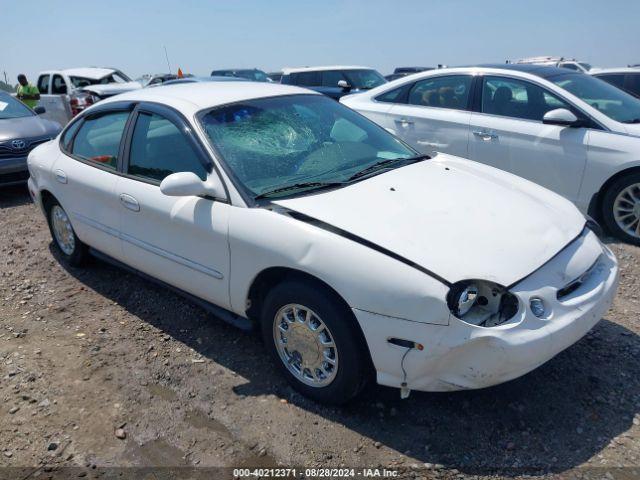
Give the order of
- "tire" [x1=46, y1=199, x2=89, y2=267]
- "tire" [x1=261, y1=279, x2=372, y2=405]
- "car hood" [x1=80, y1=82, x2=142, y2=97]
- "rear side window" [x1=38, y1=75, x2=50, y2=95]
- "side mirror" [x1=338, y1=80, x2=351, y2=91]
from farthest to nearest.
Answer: "rear side window" [x1=38, y1=75, x2=50, y2=95] < "car hood" [x1=80, y1=82, x2=142, y2=97] < "side mirror" [x1=338, y1=80, x2=351, y2=91] < "tire" [x1=46, y1=199, x2=89, y2=267] < "tire" [x1=261, y1=279, x2=372, y2=405]

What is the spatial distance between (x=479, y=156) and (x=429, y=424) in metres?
3.57

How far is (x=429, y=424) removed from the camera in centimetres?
275

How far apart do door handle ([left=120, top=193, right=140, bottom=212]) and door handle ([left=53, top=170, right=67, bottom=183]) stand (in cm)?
94

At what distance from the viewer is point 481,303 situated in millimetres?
2465

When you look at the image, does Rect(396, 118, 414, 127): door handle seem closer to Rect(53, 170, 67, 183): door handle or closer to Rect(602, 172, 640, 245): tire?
Rect(602, 172, 640, 245): tire

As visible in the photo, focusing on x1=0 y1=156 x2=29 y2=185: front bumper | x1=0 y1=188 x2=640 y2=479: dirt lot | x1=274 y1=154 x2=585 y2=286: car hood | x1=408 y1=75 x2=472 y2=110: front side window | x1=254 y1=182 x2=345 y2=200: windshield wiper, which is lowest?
x1=0 y1=188 x2=640 y2=479: dirt lot

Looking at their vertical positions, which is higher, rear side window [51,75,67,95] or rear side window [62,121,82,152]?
rear side window [62,121,82,152]

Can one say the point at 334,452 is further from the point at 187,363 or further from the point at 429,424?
the point at 187,363

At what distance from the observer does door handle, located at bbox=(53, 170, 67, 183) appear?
4.27 metres

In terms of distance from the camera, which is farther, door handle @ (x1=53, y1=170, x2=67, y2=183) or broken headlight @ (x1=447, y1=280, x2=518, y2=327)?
door handle @ (x1=53, y1=170, x2=67, y2=183)

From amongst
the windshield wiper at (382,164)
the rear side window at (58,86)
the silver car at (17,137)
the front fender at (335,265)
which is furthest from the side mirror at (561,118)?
the rear side window at (58,86)

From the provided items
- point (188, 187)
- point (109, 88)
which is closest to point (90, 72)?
point (109, 88)

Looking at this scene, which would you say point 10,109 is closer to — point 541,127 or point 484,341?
point 541,127

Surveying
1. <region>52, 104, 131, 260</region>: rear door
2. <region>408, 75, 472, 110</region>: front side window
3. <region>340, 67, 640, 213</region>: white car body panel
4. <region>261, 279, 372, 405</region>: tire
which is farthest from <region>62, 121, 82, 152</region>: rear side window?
<region>408, 75, 472, 110</region>: front side window
